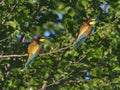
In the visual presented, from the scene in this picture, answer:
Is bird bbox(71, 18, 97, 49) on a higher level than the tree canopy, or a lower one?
higher

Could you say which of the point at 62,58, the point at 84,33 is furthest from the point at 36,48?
the point at 62,58

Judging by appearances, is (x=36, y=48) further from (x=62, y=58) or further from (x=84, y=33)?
(x=62, y=58)

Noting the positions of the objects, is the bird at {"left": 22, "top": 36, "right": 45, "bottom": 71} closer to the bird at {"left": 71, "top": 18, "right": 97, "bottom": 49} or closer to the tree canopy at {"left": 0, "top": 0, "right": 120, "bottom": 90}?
the bird at {"left": 71, "top": 18, "right": 97, "bottom": 49}

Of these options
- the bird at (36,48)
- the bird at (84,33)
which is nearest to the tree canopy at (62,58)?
the bird at (84,33)

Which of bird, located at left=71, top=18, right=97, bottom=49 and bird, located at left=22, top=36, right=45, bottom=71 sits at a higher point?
bird, located at left=71, top=18, right=97, bottom=49

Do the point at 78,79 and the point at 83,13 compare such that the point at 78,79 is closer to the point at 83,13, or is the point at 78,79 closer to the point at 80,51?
the point at 80,51

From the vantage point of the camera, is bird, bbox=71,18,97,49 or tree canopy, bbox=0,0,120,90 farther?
tree canopy, bbox=0,0,120,90

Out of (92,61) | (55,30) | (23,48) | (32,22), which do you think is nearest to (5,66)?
(23,48)

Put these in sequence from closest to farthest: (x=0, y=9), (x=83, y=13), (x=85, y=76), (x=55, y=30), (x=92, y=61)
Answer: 1. (x=55, y=30)
2. (x=0, y=9)
3. (x=83, y=13)
4. (x=92, y=61)
5. (x=85, y=76)

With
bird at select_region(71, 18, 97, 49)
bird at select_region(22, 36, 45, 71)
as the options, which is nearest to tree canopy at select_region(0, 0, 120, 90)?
bird at select_region(71, 18, 97, 49)

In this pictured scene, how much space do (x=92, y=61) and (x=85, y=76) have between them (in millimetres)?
758

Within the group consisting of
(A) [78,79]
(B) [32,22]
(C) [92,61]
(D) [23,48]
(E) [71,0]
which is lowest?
(A) [78,79]

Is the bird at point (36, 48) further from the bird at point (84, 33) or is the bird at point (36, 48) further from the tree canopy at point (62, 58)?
the tree canopy at point (62, 58)

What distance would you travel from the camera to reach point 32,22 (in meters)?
7.35
